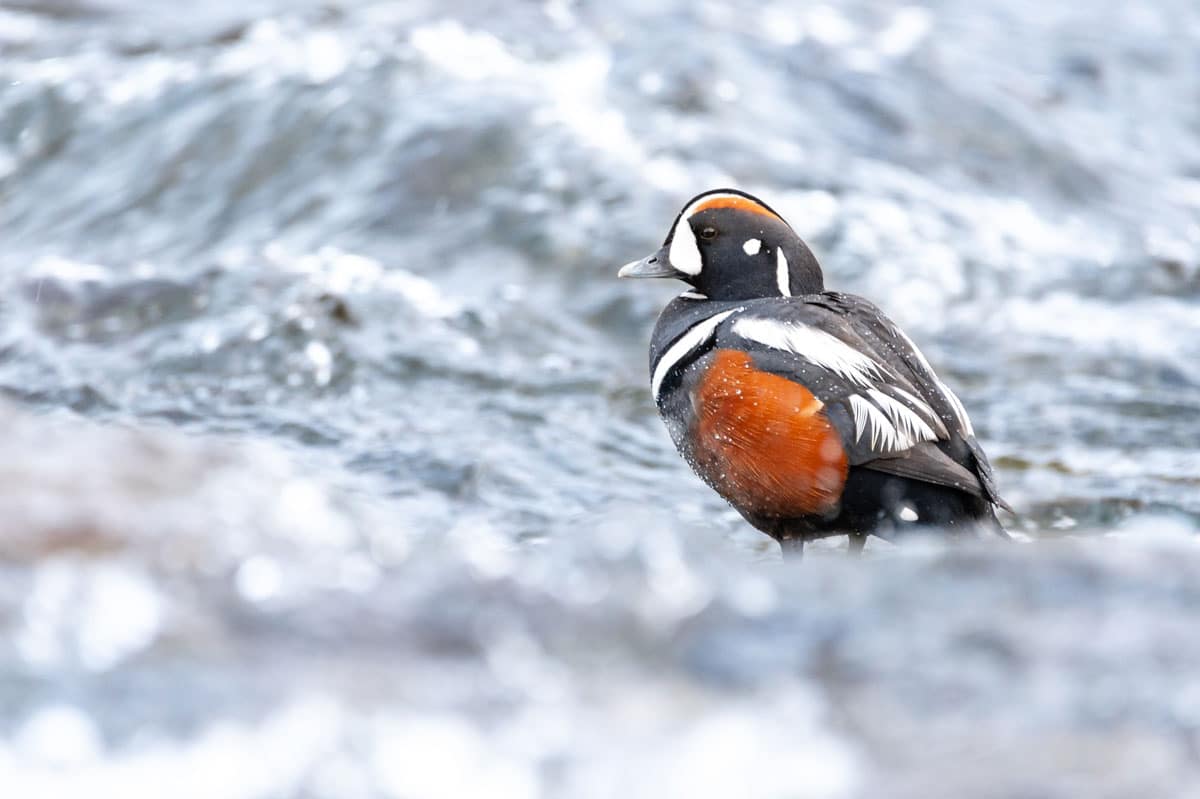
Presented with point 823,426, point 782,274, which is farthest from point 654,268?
point 823,426

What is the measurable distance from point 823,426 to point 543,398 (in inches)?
114

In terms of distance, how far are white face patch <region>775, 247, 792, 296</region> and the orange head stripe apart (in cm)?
15

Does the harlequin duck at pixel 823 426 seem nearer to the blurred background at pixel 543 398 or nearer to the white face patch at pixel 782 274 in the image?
the white face patch at pixel 782 274

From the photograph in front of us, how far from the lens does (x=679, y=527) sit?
3.27 m

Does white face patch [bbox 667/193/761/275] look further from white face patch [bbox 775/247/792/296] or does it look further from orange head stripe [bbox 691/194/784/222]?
white face patch [bbox 775/247/792/296]

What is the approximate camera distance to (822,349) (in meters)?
5.09

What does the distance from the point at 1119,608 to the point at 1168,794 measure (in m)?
0.56

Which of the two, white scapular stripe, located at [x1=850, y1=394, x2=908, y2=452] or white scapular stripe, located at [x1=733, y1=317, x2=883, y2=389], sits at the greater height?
white scapular stripe, located at [x1=733, y1=317, x2=883, y2=389]

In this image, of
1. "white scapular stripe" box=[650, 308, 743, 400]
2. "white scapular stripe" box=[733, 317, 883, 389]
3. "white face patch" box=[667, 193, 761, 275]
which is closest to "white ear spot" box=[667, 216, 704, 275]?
"white face patch" box=[667, 193, 761, 275]

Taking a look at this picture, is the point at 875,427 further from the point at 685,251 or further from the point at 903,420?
the point at 685,251

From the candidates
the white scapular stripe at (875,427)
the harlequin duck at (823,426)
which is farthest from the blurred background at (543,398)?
the white scapular stripe at (875,427)

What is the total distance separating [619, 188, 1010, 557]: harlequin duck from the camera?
16.4 ft

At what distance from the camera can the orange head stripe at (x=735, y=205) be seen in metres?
5.91

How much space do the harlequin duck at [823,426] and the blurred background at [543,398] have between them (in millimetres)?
767
